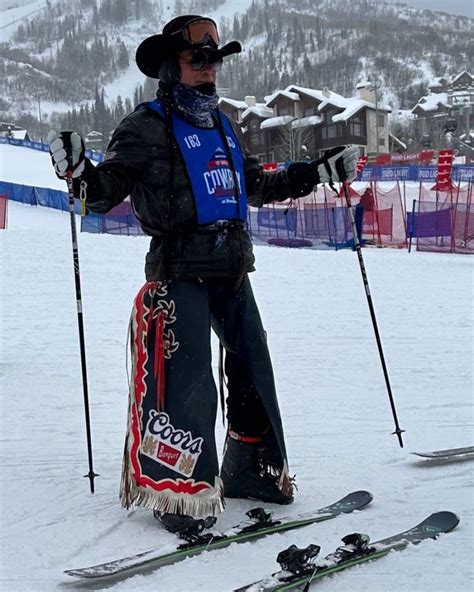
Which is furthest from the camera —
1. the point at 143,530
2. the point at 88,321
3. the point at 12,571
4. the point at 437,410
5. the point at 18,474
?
the point at 88,321

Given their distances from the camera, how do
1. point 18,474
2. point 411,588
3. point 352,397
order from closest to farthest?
point 411,588
point 18,474
point 352,397

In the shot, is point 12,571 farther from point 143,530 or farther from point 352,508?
point 352,508

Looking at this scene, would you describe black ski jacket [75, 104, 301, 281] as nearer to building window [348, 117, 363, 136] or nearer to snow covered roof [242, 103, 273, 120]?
building window [348, 117, 363, 136]

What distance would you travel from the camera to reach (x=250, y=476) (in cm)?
336

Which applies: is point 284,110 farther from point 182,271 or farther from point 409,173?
point 182,271

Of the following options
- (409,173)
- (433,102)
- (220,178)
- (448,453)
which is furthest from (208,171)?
(433,102)

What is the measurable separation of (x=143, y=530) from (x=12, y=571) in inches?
21.3

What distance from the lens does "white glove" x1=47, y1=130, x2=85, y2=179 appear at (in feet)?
9.58

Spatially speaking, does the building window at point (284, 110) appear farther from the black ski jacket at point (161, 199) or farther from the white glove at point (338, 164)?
the black ski jacket at point (161, 199)

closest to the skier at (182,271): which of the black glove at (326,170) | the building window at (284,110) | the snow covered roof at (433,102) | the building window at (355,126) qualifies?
the black glove at (326,170)

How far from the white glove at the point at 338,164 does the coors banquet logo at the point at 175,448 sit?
1400 millimetres

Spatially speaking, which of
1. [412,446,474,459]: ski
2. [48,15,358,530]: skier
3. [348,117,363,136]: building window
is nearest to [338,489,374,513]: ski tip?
[48,15,358,530]: skier

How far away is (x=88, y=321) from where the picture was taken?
337 inches

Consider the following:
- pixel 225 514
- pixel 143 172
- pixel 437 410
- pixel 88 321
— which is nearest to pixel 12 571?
pixel 225 514
